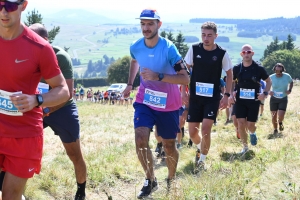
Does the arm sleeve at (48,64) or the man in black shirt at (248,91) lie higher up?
the arm sleeve at (48,64)

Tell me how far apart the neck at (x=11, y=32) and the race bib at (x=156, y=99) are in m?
2.40

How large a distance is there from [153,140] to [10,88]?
6317mm

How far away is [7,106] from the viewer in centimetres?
304

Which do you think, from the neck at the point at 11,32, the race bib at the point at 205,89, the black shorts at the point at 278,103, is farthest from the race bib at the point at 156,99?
the black shorts at the point at 278,103

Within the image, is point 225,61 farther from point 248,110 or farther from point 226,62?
point 248,110

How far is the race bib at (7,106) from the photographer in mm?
3004

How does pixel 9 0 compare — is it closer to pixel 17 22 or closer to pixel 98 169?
pixel 17 22

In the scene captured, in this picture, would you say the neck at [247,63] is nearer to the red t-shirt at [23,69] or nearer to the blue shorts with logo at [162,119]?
the blue shorts with logo at [162,119]

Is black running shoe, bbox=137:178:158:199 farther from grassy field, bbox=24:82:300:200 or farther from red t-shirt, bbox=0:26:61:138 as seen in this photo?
red t-shirt, bbox=0:26:61:138

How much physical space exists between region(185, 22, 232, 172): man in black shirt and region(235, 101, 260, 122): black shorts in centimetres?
164

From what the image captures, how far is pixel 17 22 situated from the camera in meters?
3.01

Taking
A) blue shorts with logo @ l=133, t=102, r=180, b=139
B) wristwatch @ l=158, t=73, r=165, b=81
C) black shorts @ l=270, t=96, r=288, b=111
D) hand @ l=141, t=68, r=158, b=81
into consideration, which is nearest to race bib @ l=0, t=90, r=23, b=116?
hand @ l=141, t=68, r=158, b=81

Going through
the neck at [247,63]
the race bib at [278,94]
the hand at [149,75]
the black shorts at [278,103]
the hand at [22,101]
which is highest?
the hand at [22,101]

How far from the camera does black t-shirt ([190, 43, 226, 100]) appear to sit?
638 centimetres
